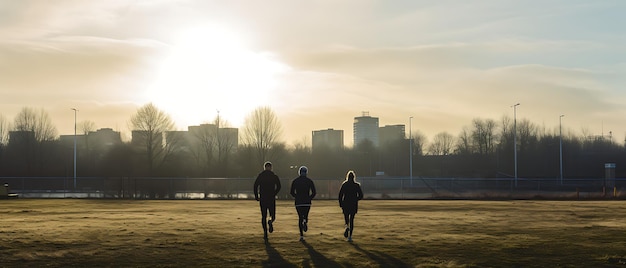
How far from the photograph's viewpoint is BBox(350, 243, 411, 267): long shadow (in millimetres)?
13461

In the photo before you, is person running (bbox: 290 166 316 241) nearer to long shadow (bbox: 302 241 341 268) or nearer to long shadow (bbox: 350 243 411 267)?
long shadow (bbox: 302 241 341 268)

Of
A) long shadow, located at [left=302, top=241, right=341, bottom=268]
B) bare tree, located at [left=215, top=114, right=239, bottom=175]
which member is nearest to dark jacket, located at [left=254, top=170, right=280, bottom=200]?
long shadow, located at [left=302, top=241, right=341, bottom=268]

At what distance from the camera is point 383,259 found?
14.2m

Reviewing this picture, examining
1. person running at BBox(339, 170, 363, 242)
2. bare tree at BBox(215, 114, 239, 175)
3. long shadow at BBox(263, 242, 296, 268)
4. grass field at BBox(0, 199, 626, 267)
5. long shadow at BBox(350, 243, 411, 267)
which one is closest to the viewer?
long shadow at BBox(263, 242, 296, 268)

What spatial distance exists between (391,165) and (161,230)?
408ft

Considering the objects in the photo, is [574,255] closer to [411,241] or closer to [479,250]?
[479,250]

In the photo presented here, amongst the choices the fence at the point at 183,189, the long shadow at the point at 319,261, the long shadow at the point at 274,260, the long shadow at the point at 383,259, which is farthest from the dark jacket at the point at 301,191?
the fence at the point at 183,189

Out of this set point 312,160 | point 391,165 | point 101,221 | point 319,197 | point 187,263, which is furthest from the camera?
point 391,165

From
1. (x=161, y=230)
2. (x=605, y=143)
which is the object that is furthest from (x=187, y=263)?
(x=605, y=143)

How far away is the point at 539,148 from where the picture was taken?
5079 inches

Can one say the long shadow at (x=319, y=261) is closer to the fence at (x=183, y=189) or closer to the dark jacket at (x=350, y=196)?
the dark jacket at (x=350, y=196)

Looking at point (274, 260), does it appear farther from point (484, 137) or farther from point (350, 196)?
point (484, 137)

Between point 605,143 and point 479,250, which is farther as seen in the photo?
point 605,143

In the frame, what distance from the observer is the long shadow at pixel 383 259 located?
13.5 meters
